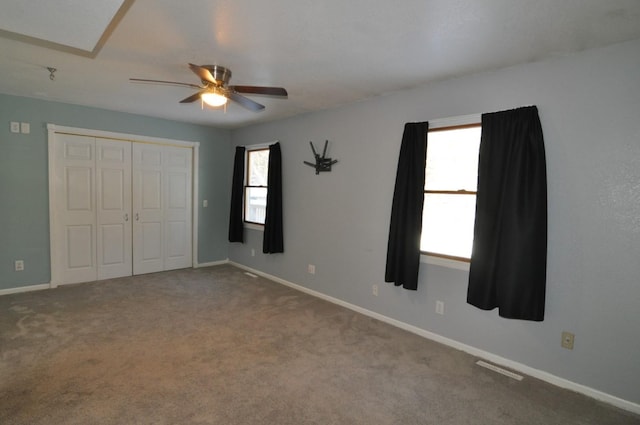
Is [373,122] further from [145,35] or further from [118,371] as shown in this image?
[118,371]

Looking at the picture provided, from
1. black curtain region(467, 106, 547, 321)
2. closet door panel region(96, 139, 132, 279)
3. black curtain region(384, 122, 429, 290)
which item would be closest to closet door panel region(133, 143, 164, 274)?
closet door panel region(96, 139, 132, 279)

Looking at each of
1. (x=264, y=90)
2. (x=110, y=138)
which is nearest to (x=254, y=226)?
(x=110, y=138)

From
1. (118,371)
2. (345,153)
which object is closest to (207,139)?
(345,153)

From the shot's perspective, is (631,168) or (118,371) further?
(118,371)

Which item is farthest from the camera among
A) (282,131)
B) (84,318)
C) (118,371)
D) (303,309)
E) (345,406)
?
(282,131)

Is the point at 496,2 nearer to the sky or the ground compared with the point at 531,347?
nearer to the sky

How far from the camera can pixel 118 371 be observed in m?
2.57

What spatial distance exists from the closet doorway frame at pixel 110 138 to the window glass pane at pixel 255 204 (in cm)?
87

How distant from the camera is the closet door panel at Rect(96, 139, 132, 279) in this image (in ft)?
16.0

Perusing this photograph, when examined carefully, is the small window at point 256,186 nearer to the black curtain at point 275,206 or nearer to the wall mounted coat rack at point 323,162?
the black curtain at point 275,206

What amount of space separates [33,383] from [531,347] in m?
3.78

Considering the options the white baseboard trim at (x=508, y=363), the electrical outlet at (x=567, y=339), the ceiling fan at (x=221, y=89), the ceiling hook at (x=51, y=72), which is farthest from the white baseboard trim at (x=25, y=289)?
the electrical outlet at (x=567, y=339)

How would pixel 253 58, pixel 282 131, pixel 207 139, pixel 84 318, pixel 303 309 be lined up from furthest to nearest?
pixel 207 139
pixel 282 131
pixel 303 309
pixel 84 318
pixel 253 58

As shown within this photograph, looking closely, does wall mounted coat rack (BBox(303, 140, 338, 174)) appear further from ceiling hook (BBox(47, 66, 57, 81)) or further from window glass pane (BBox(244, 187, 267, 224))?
ceiling hook (BBox(47, 66, 57, 81))
